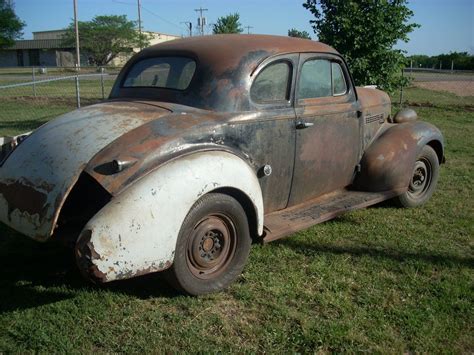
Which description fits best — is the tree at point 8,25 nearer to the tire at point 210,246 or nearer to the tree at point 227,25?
the tree at point 227,25

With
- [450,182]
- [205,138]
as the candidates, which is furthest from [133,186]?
[450,182]

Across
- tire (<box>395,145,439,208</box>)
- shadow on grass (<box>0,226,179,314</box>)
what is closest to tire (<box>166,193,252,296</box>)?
shadow on grass (<box>0,226,179,314</box>)

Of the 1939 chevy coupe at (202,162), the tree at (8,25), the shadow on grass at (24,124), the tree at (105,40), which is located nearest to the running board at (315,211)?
the 1939 chevy coupe at (202,162)

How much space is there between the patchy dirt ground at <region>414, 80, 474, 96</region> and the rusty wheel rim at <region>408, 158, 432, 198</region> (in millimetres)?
15538

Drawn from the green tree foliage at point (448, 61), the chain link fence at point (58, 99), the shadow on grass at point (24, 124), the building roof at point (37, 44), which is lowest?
the shadow on grass at point (24, 124)

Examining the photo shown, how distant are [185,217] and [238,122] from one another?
0.90 m

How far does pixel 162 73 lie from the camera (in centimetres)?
408

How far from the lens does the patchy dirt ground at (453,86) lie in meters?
20.1

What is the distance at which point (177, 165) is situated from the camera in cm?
307

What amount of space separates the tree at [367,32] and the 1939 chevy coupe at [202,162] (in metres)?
4.78

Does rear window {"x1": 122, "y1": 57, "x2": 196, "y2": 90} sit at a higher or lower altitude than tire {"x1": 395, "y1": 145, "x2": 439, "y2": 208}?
higher

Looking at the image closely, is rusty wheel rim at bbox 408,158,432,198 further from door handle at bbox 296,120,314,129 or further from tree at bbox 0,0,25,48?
tree at bbox 0,0,25,48

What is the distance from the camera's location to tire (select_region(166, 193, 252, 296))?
10.4 ft

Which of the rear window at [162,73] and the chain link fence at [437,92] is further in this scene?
the chain link fence at [437,92]
